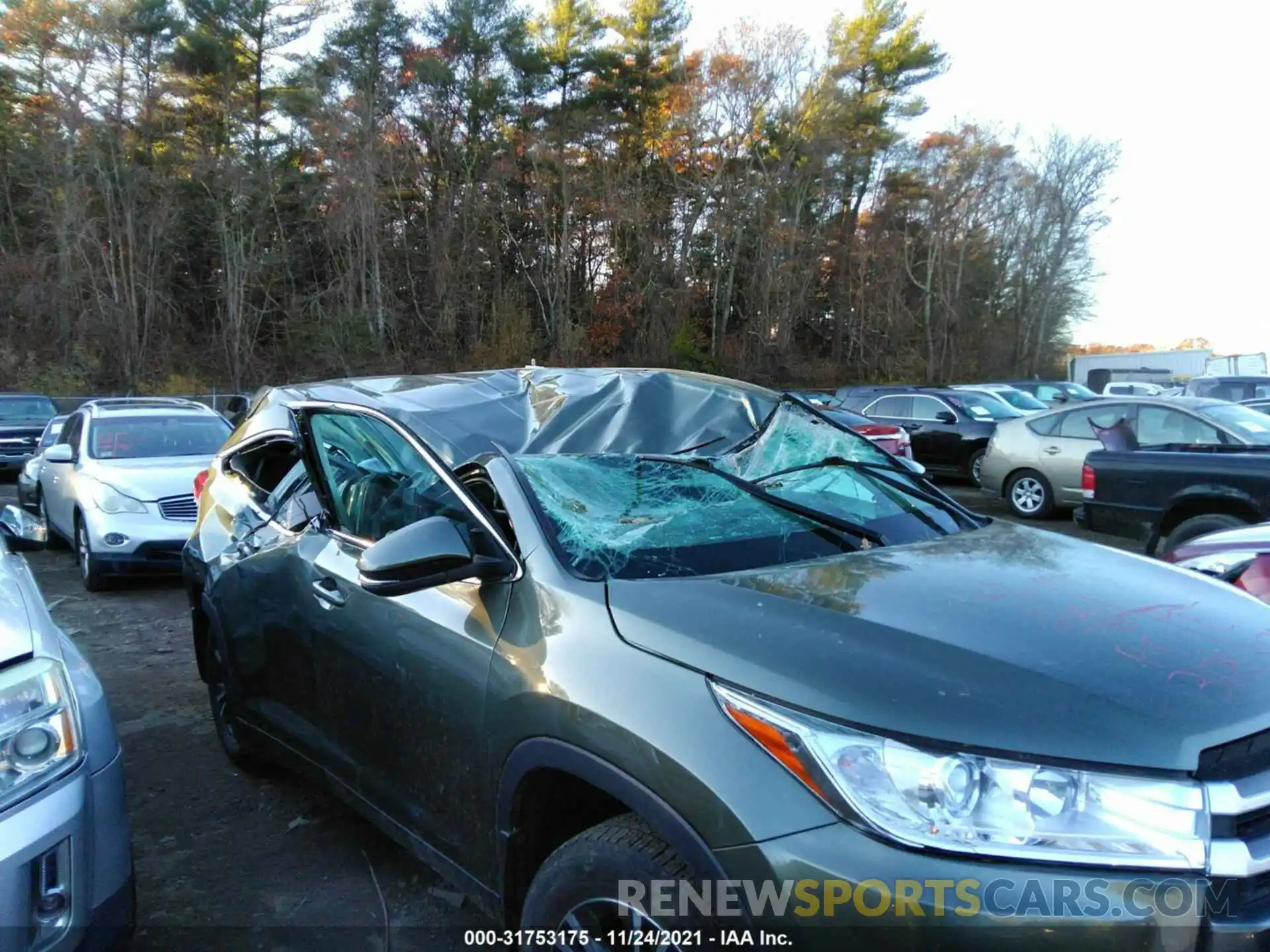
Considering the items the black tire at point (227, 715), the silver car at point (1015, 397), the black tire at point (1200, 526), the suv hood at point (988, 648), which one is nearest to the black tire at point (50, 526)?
the black tire at point (227, 715)

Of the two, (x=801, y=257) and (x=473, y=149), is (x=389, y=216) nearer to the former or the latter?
(x=473, y=149)

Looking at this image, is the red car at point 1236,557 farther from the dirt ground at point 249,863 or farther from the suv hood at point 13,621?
the suv hood at point 13,621

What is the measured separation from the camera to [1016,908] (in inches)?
61.5

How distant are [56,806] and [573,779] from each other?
1.20 m

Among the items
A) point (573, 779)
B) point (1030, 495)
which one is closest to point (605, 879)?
point (573, 779)

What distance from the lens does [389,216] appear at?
114 feet

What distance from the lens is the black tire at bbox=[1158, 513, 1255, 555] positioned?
7.31 meters

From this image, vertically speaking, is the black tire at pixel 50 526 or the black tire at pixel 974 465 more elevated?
the black tire at pixel 974 465

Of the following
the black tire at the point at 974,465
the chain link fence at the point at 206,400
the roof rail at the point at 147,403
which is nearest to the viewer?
the chain link fence at the point at 206,400

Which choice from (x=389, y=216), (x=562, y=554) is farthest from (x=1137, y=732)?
(x=389, y=216)

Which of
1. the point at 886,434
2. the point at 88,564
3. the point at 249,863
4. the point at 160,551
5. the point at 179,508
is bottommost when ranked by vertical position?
the point at 249,863

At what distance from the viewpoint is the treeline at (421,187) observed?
98.6 ft

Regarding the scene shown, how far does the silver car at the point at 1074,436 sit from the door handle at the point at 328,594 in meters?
8.94

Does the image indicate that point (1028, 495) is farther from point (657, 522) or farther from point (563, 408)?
point (657, 522)
